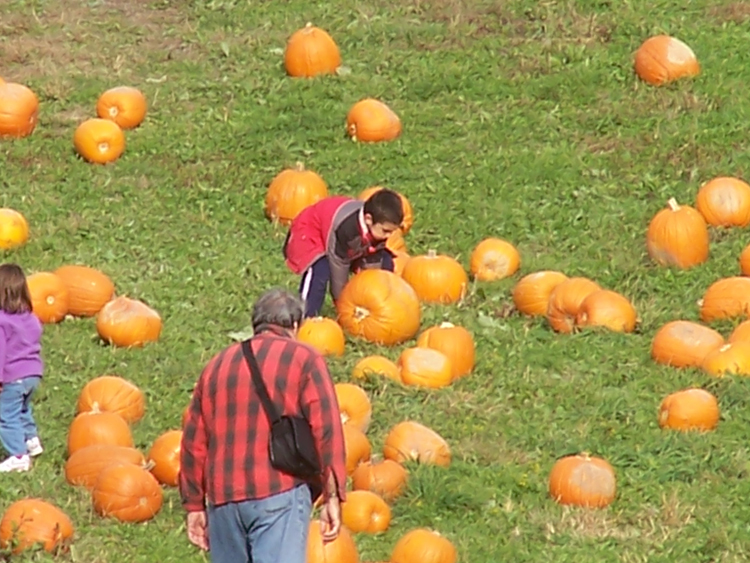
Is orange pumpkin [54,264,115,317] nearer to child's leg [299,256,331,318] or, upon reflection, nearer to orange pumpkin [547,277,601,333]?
child's leg [299,256,331,318]

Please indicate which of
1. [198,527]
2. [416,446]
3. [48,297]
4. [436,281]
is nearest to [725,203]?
[436,281]

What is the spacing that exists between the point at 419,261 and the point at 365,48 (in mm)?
5105

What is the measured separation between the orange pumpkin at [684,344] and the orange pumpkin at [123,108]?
6.24 metres

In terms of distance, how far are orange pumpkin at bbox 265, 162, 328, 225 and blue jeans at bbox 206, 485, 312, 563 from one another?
708 centimetres

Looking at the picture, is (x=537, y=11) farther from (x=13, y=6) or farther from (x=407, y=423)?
(x=407, y=423)

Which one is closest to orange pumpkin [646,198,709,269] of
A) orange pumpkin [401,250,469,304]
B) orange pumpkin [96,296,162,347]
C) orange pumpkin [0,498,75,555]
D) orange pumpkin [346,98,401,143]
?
orange pumpkin [401,250,469,304]

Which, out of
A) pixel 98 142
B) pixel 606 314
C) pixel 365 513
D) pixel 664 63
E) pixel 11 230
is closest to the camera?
pixel 365 513

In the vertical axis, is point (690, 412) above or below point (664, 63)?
above

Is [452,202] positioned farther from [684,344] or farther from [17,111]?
[17,111]

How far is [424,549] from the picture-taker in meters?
7.51

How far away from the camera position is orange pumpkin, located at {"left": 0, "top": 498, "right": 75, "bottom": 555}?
7.56 meters

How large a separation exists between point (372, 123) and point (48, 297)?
13.9ft

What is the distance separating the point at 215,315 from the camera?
37.1 ft

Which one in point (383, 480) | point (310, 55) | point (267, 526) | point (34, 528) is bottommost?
point (310, 55)
